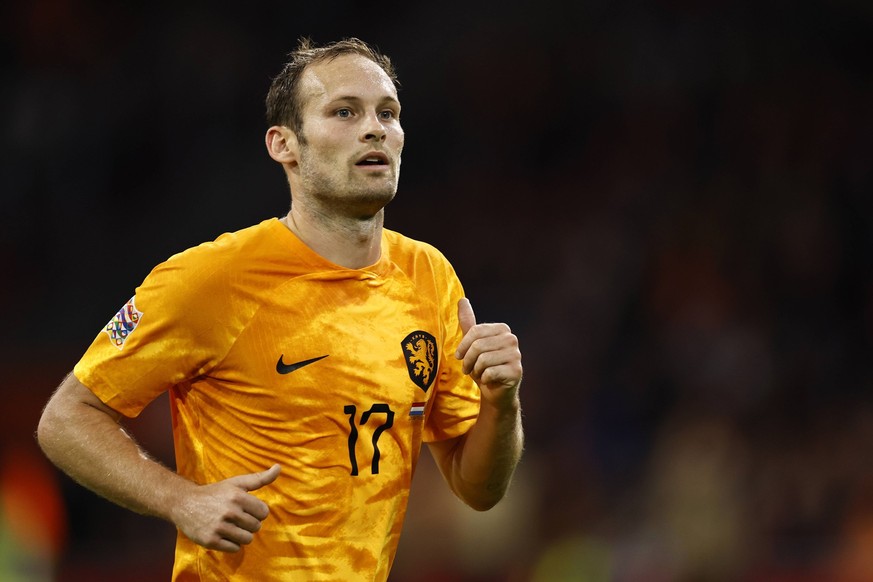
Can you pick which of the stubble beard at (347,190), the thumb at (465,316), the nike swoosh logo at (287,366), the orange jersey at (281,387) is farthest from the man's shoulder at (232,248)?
the thumb at (465,316)

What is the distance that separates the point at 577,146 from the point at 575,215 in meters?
0.80

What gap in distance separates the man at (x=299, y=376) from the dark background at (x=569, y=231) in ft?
13.6

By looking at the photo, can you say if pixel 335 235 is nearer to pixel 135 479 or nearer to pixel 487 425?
pixel 487 425

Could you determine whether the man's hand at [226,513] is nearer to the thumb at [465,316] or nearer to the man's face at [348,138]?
the thumb at [465,316]

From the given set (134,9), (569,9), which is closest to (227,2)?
(134,9)

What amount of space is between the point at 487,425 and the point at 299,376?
0.61 meters

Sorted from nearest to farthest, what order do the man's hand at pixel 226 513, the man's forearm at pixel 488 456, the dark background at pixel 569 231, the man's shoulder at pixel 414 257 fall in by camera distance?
the man's hand at pixel 226 513, the man's forearm at pixel 488 456, the man's shoulder at pixel 414 257, the dark background at pixel 569 231

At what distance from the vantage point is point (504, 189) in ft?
32.9

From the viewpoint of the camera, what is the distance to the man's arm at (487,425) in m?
3.03

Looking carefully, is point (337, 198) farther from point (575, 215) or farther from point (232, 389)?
point (575, 215)

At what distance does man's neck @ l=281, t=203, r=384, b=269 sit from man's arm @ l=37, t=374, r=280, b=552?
71 cm

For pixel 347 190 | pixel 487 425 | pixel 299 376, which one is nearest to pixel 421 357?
pixel 487 425

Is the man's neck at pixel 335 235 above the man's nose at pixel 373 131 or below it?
below

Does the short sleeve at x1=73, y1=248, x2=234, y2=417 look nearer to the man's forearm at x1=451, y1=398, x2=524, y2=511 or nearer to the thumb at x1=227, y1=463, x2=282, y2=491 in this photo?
the thumb at x1=227, y1=463, x2=282, y2=491
